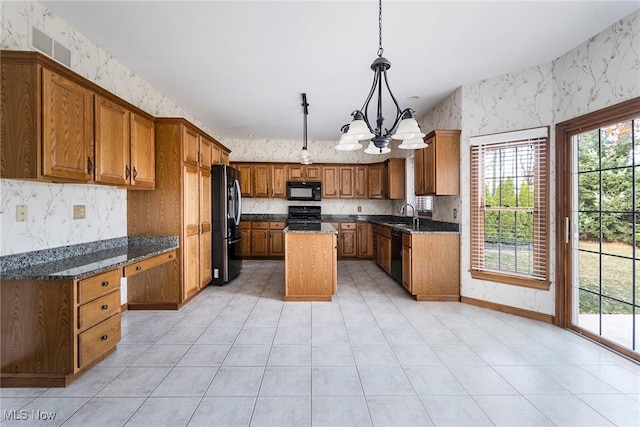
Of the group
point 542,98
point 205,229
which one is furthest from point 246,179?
point 542,98

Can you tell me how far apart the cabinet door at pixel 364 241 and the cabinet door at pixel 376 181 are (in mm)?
701

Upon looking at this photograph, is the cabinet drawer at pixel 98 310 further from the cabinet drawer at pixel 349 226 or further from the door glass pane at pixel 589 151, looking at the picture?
the cabinet drawer at pixel 349 226

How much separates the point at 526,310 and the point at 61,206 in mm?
4756

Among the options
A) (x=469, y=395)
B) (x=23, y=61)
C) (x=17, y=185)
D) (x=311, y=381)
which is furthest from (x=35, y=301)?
(x=469, y=395)

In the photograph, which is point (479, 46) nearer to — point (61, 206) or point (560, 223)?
point (560, 223)

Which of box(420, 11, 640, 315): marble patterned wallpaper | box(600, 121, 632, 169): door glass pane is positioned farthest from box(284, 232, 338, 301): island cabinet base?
box(600, 121, 632, 169): door glass pane

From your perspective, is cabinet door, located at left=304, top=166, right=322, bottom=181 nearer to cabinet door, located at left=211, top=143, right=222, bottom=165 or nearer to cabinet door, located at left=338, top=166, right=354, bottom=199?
cabinet door, located at left=338, top=166, right=354, bottom=199

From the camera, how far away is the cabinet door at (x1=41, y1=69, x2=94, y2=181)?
6.15 ft

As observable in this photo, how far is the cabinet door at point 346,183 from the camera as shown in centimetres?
650

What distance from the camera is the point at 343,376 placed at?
2.01 meters

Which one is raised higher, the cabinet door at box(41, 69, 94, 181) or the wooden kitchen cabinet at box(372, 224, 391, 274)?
the cabinet door at box(41, 69, 94, 181)

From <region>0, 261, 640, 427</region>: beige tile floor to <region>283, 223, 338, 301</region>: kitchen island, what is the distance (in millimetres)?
468

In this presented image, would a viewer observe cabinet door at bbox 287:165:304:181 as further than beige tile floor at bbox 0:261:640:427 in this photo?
Yes

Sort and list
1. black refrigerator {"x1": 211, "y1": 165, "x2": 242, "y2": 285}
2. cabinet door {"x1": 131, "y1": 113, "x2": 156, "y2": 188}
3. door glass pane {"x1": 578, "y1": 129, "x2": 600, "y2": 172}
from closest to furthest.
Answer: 1. door glass pane {"x1": 578, "y1": 129, "x2": 600, "y2": 172}
2. cabinet door {"x1": 131, "y1": 113, "x2": 156, "y2": 188}
3. black refrigerator {"x1": 211, "y1": 165, "x2": 242, "y2": 285}
